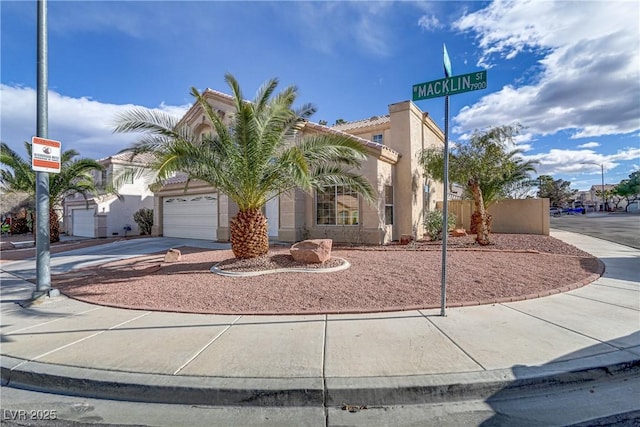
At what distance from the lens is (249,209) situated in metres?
8.93

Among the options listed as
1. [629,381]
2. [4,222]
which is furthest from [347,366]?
[4,222]

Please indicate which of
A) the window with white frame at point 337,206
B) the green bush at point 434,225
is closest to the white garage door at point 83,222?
the window with white frame at point 337,206

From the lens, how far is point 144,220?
20.9 m

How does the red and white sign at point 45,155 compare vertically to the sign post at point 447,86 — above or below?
below

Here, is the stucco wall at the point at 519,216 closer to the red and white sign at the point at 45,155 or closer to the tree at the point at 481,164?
the tree at the point at 481,164

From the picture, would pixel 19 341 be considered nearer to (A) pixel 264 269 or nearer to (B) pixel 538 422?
(A) pixel 264 269

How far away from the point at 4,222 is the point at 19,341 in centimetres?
3119

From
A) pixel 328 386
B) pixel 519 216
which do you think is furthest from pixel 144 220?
pixel 519 216

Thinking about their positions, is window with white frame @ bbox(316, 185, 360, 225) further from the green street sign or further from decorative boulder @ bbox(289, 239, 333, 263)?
the green street sign

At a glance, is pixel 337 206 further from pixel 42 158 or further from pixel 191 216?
pixel 42 158

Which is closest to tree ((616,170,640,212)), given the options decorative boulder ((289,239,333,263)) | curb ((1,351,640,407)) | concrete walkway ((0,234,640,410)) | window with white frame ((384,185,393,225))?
window with white frame ((384,185,393,225))

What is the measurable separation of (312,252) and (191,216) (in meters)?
11.4

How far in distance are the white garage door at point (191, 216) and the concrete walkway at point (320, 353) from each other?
10728mm

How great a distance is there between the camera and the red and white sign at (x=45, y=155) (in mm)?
6208
